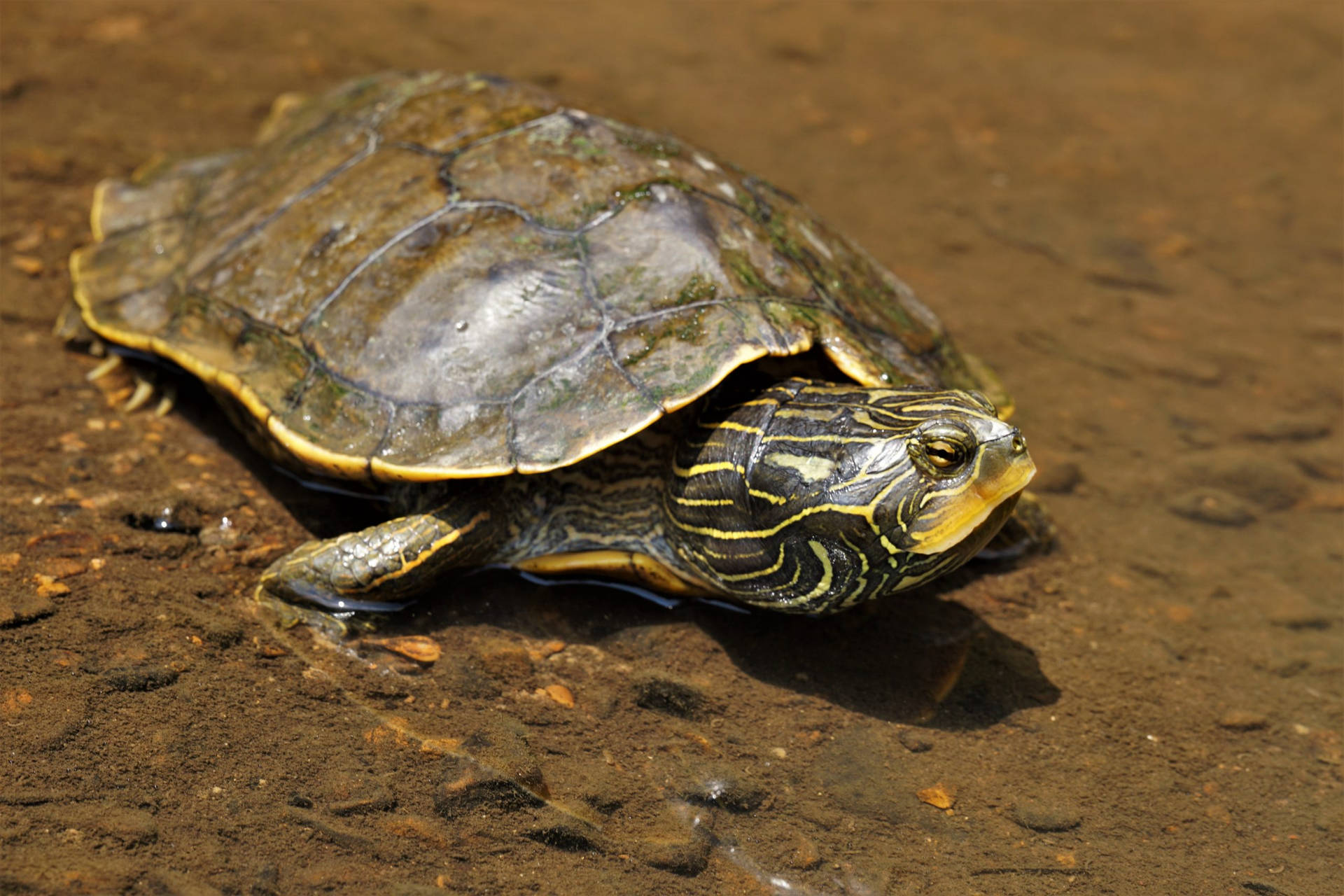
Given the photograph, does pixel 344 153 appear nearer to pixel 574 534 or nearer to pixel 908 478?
pixel 574 534

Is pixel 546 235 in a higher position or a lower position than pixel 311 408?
higher

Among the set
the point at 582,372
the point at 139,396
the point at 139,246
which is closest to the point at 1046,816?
the point at 582,372

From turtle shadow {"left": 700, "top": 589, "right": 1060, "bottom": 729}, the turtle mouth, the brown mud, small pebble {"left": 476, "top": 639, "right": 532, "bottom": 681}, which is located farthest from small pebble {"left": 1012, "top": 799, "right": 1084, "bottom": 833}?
small pebble {"left": 476, "top": 639, "right": 532, "bottom": 681}

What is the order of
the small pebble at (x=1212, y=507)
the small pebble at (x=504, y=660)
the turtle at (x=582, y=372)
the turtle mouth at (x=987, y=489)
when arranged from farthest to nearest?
1. the small pebble at (x=1212, y=507)
2. the small pebble at (x=504, y=660)
3. the turtle at (x=582, y=372)
4. the turtle mouth at (x=987, y=489)

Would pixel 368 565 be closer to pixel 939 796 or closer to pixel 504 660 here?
→ pixel 504 660

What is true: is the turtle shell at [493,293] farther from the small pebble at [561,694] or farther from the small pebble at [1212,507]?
the small pebble at [1212,507]

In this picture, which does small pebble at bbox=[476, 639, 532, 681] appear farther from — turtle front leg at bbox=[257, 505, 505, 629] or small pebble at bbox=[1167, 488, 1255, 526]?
small pebble at bbox=[1167, 488, 1255, 526]

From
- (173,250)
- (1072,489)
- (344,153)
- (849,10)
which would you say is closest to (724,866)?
(1072,489)

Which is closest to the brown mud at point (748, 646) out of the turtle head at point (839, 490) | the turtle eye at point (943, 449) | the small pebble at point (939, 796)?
the small pebble at point (939, 796)
